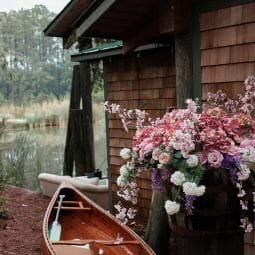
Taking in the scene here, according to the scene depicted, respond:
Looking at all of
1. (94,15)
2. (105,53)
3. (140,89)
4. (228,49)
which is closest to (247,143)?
(228,49)

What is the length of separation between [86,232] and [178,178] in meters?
2.39

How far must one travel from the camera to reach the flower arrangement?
267 cm

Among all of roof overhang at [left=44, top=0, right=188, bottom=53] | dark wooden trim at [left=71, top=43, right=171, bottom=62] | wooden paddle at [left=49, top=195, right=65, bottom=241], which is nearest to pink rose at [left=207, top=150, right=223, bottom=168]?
roof overhang at [left=44, top=0, right=188, bottom=53]

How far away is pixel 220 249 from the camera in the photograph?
9.43ft

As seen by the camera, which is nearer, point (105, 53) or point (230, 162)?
point (230, 162)

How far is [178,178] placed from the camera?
105 inches

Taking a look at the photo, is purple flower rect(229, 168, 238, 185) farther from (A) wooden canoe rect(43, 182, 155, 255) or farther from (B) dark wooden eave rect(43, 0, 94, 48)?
(B) dark wooden eave rect(43, 0, 94, 48)

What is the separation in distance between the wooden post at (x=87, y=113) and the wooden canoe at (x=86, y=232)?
116 inches

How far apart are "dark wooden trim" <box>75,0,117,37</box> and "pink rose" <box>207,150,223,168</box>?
197 cm

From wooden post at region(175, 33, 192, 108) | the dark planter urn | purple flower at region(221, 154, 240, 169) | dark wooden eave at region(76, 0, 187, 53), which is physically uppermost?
dark wooden eave at region(76, 0, 187, 53)

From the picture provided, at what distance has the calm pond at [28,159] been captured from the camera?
945cm

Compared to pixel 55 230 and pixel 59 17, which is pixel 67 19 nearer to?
pixel 59 17

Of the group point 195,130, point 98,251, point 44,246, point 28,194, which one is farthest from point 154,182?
point 28,194

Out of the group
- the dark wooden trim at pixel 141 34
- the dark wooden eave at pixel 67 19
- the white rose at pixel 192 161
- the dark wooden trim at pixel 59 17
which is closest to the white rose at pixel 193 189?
the white rose at pixel 192 161
